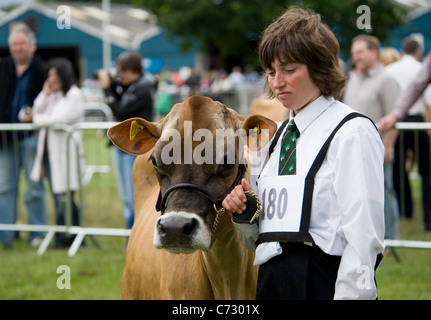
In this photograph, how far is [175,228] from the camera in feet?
9.20

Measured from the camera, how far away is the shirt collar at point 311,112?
2732 millimetres

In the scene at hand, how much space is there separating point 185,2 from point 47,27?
1623 cm

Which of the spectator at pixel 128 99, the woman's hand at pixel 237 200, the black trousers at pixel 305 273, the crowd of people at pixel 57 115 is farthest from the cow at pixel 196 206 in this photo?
the crowd of people at pixel 57 115

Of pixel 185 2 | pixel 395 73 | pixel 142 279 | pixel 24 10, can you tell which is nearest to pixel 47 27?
pixel 24 10

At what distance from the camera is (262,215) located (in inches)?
111

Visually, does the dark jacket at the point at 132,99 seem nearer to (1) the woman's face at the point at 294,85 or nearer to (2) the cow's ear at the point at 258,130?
(2) the cow's ear at the point at 258,130

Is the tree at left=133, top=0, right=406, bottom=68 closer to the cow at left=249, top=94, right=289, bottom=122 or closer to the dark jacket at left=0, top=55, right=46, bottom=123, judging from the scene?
the cow at left=249, top=94, right=289, bottom=122

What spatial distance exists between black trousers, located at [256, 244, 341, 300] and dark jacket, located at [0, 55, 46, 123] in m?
6.50

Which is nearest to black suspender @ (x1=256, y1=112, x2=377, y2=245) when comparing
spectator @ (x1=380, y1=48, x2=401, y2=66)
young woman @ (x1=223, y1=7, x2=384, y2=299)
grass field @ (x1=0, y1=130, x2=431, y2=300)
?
young woman @ (x1=223, y1=7, x2=384, y2=299)

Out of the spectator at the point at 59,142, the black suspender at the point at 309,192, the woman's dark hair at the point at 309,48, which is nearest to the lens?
the black suspender at the point at 309,192

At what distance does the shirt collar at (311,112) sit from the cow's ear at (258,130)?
37cm

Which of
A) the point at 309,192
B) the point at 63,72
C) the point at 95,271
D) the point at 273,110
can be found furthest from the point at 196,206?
the point at 273,110

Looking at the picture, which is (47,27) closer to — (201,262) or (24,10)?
(24,10)

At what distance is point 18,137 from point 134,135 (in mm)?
5376
